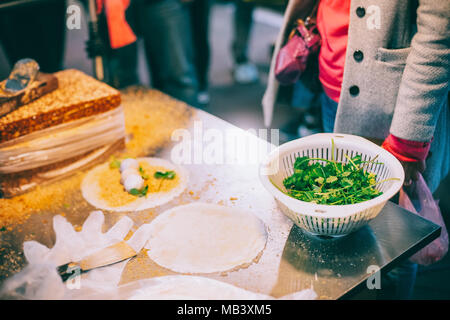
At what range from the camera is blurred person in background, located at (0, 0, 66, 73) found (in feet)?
7.83

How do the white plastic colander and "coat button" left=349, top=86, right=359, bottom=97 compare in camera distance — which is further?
"coat button" left=349, top=86, right=359, bottom=97

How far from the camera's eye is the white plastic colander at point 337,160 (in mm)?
1031

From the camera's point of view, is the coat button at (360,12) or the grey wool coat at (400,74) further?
the coat button at (360,12)

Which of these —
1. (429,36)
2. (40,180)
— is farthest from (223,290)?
(429,36)

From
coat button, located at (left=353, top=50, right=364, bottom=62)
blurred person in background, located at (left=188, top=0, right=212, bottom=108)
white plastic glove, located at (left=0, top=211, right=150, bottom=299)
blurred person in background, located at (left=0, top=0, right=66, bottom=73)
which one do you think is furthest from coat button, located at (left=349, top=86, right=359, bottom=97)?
blurred person in background, located at (left=188, top=0, right=212, bottom=108)

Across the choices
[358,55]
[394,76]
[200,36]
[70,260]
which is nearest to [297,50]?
[358,55]

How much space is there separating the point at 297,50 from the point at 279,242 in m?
0.85

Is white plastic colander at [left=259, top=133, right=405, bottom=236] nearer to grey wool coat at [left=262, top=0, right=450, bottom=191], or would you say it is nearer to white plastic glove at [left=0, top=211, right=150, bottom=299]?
grey wool coat at [left=262, top=0, right=450, bottom=191]

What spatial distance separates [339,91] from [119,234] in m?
0.98

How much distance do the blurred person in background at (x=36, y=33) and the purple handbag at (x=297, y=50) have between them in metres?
1.44

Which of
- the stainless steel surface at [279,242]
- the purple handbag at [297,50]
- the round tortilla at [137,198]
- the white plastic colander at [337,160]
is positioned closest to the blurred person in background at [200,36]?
the purple handbag at [297,50]

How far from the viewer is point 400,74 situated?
4.53 ft

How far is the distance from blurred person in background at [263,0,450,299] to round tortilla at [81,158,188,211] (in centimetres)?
65

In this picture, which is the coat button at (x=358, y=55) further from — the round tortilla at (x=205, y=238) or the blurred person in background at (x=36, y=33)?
the blurred person in background at (x=36, y=33)
